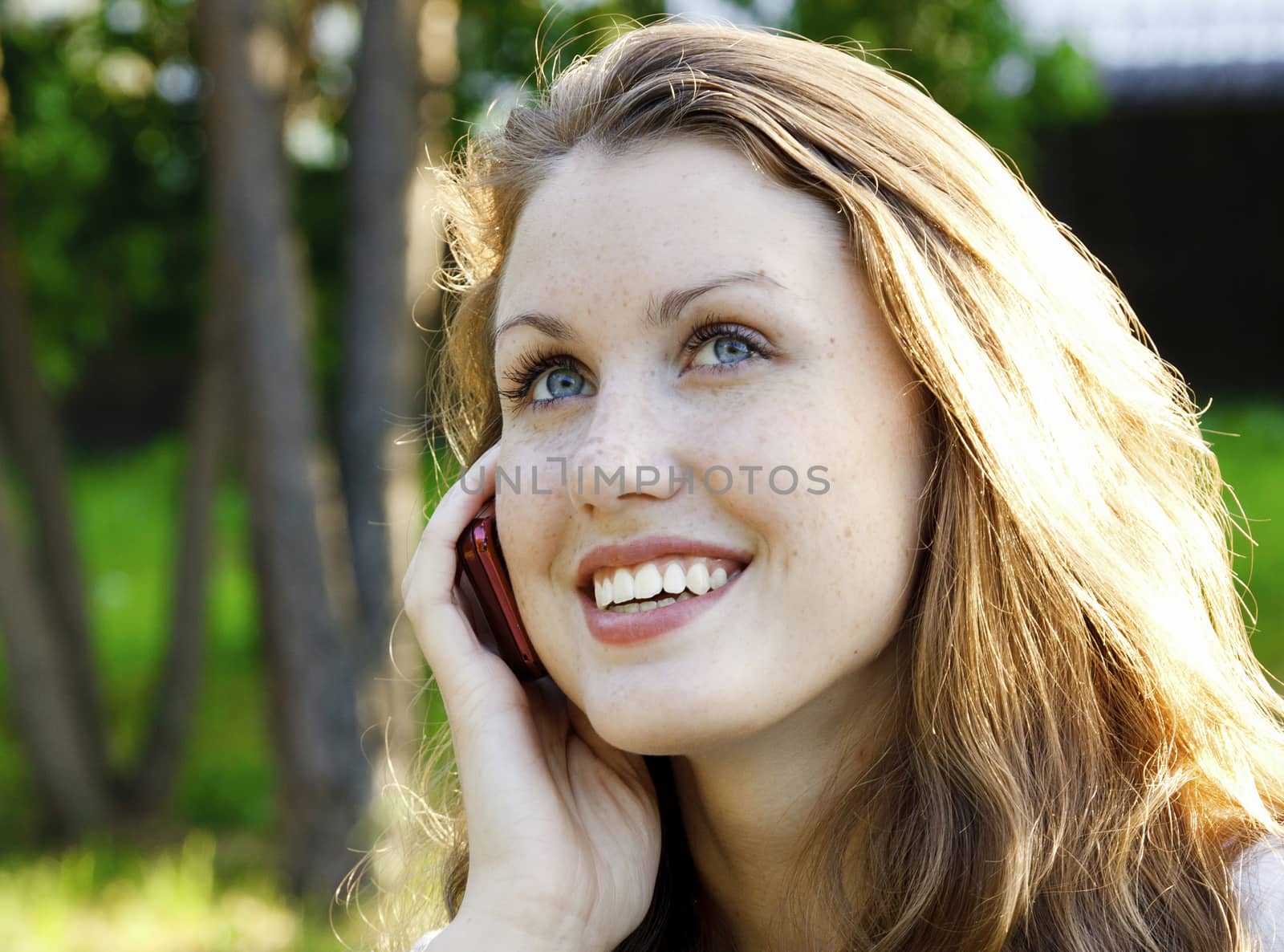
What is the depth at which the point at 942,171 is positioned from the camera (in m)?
1.84

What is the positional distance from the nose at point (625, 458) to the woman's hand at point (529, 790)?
0.47 metres

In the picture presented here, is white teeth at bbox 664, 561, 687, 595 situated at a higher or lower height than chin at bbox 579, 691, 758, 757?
higher

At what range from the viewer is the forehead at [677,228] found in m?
1.73

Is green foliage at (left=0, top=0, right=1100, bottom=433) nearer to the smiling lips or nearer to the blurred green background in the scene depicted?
the blurred green background

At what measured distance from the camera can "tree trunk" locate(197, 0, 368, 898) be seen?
16.3 feet

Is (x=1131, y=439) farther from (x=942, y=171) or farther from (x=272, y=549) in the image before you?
(x=272, y=549)

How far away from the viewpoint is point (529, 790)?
196 cm

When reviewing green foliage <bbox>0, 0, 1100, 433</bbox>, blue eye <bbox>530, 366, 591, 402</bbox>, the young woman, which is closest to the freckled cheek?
the young woman

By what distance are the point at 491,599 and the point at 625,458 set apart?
53cm

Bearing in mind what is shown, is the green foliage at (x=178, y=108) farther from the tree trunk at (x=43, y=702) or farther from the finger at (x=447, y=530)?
the finger at (x=447, y=530)

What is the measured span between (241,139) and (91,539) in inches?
330

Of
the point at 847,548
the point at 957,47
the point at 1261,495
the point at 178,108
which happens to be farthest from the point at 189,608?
the point at 1261,495

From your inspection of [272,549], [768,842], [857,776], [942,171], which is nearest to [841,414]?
[942,171]

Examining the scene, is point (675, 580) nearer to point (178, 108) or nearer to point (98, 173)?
point (98, 173)
